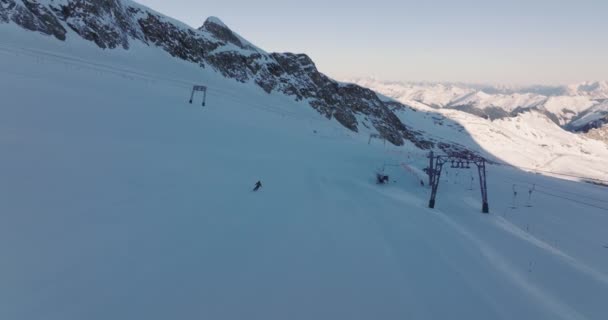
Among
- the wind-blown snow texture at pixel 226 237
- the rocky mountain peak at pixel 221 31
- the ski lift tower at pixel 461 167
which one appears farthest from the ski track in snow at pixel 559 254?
the rocky mountain peak at pixel 221 31

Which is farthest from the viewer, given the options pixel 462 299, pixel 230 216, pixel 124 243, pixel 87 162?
pixel 87 162

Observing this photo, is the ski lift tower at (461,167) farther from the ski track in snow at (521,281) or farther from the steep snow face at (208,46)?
the steep snow face at (208,46)

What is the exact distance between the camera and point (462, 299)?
432 inches

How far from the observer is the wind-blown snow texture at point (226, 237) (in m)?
8.77

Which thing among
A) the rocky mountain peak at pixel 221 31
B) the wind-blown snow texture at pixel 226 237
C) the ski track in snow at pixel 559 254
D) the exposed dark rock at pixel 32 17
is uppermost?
the rocky mountain peak at pixel 221 31

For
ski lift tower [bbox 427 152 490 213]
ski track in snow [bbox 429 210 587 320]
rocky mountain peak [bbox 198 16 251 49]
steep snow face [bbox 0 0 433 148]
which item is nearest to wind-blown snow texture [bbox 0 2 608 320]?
ski track in snow [bbox 429 210 587 320]

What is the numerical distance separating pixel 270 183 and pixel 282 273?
10615mm

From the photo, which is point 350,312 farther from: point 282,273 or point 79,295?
point 79,295

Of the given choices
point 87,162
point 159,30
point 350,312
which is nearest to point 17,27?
point 159,30

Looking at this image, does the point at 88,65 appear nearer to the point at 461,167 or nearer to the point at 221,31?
the point at 461,167

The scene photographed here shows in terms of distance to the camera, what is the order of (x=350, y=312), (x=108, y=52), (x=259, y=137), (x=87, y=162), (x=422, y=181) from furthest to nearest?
1. (x=108, y=52)
2. (x=259, y=137)
3. (x=422, y=181)
4. (x=87, y=162)
5. (x=350, y=312)

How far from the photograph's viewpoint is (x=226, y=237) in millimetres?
12359

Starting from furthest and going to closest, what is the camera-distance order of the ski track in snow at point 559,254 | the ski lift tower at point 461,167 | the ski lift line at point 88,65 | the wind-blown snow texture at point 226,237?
1. the ski lift line at point 88,65
2. the ski lift tower at point 461,167
3. the ski track in snow at point 559,254
4. the wind-blown snow texture at point 226,237

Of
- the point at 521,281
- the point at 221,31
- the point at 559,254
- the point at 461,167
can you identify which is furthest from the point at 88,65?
the point at 221,31
